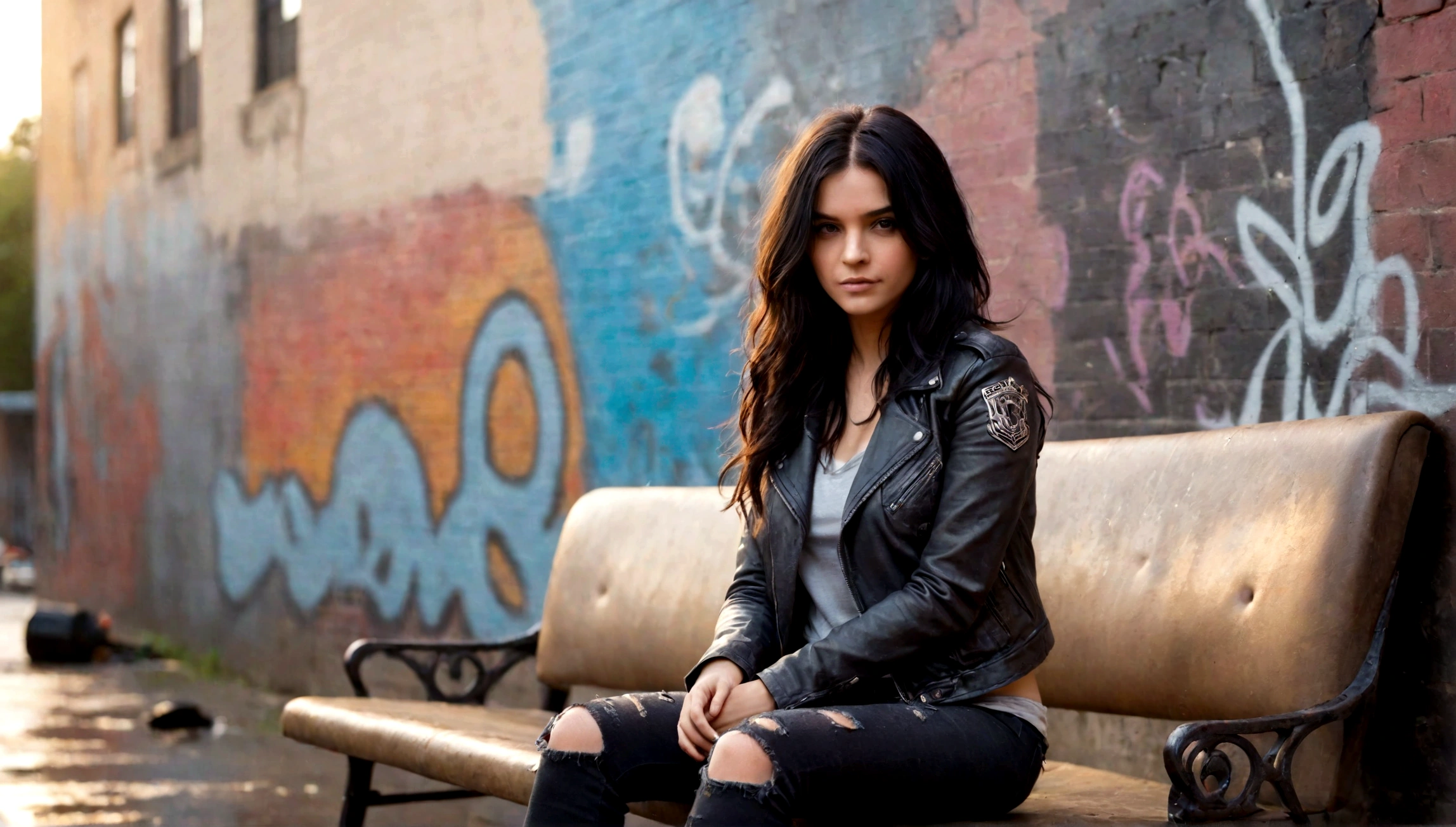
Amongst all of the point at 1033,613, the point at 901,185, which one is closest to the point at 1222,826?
the point at 1033,613

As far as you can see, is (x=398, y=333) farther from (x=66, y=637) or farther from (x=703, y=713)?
(x=703, y=713)

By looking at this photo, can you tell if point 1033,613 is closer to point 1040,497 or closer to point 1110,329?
point 1040,497

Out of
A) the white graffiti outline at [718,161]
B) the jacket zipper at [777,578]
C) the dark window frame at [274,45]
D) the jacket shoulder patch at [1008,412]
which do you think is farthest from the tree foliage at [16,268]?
the jacket shoulder patch at [1008,412]

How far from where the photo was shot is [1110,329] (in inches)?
163

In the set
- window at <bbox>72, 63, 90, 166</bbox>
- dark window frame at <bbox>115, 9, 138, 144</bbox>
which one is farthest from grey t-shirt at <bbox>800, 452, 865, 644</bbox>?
window at <bbox>72, 63, 90, 166</bbox>

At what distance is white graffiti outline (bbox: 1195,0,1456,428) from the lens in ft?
10.7

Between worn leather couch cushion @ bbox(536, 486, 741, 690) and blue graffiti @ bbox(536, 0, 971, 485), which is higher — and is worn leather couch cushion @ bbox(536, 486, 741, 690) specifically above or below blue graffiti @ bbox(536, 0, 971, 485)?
below

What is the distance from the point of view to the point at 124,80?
43.0ft

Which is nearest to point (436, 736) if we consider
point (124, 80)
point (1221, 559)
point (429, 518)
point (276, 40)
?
point (1221, 559)

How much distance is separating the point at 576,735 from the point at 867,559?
597mm

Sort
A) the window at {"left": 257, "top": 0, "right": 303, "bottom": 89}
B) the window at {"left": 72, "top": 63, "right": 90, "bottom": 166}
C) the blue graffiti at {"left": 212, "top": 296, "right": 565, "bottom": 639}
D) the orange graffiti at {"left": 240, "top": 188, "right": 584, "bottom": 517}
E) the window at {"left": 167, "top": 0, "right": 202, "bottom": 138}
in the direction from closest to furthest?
the blue graffiti at {"left": 212, "top": 296, "right": 565, "bottom": 639}
the orange graffiti at {"left": 240, "top": 188, "right": 584, "bottom": 517}
the window at {"left": 257, "top": 0, "right": 303, "bottom": 89}
the window at {"left": 167, "top": 0, "right": 202, "bottom": 138}
the window at {"left": 72, "top": 63, "right": 90, "bottom": 166}

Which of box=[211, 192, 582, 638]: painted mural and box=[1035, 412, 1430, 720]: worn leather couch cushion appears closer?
box=[1035, 412, 1430, 720]: worn leather couch cushion

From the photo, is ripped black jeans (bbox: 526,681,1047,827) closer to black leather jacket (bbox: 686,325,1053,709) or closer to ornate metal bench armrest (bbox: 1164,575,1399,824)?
black leather jacket (bbox: 686,325,1053,709)

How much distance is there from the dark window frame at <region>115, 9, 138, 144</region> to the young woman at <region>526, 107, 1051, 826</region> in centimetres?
1116
